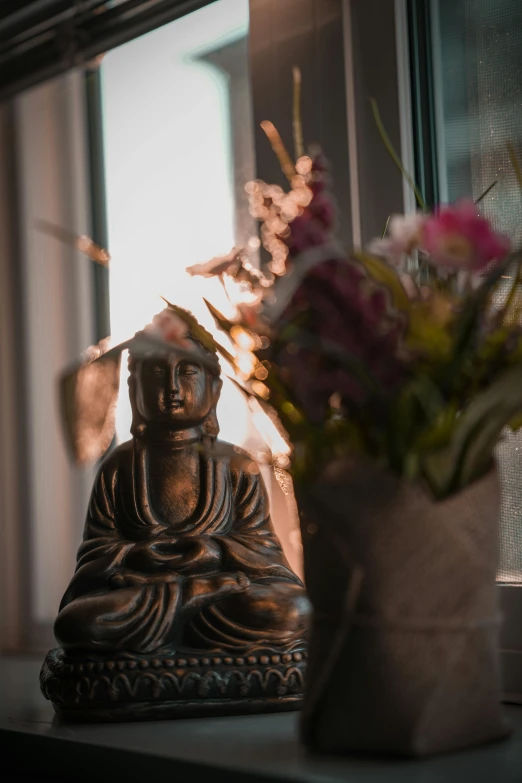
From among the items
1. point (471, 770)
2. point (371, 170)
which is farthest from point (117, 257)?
point (471, 770)

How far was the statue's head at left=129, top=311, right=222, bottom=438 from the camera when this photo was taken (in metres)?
1.31

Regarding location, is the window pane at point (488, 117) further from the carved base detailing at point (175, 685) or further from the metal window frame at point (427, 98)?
the carved base detailing at point (175, 685)

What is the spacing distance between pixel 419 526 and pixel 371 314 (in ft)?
0.61

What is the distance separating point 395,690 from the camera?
2.69 ft

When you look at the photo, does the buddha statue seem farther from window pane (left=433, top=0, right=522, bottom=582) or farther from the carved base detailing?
window pane (left=433, top=0, right=522, bottom=582)

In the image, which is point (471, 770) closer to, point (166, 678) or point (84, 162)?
point (166, 678)

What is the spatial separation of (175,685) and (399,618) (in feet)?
1.11

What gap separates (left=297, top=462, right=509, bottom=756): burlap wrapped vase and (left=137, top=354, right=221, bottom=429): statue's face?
1.57 feet

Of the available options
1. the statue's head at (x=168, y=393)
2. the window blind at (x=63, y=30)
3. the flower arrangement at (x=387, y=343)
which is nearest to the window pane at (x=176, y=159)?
the window blind at (x=63, y=30)

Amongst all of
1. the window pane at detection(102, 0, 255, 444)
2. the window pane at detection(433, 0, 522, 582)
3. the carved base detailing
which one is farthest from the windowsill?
the window pane at detection(102, 0, 255, 444)

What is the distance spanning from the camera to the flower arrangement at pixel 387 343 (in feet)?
2.60

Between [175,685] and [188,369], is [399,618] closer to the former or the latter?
[175,685]

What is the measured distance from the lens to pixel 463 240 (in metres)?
0.77

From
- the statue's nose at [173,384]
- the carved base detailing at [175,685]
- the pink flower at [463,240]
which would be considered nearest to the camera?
the pink flower at [463,240]
